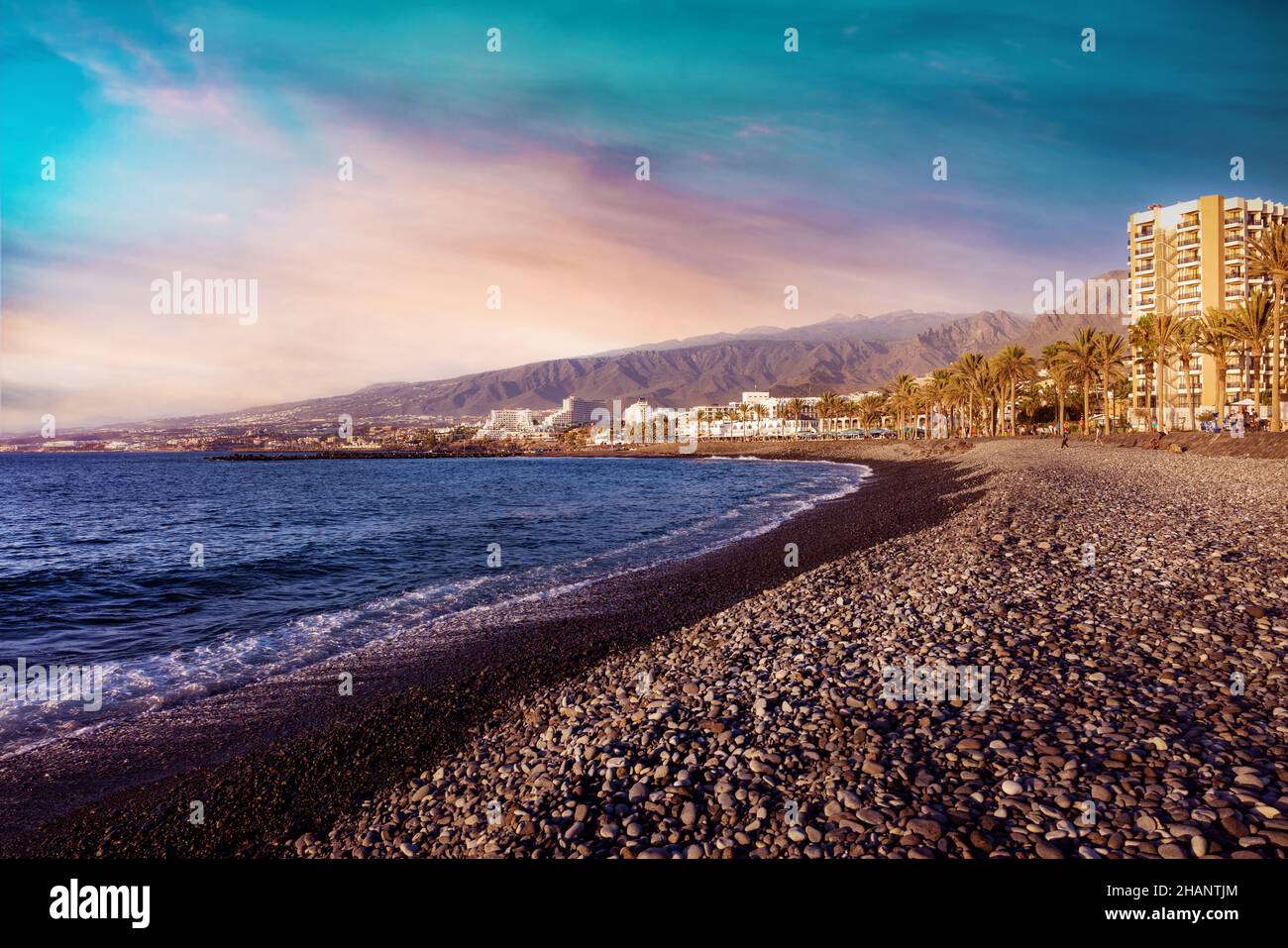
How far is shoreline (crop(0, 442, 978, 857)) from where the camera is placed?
27.1ft

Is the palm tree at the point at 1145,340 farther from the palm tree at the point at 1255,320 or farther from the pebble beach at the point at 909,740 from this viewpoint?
the pebble beach at the point at 909,740

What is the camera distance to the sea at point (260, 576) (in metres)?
14.8

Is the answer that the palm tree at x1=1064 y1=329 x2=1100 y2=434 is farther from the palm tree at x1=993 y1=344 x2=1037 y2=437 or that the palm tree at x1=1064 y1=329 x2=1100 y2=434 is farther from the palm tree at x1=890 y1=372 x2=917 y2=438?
the palm tree at x1=890 y1=372 x2=917 y2=438

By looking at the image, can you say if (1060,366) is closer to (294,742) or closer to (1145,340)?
(1145,340)

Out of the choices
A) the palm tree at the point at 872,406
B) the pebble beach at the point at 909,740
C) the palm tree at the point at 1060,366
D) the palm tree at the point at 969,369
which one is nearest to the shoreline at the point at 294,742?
the pebble beach at the point at 909,740

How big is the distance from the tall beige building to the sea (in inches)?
4290

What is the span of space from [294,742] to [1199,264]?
6641 inches

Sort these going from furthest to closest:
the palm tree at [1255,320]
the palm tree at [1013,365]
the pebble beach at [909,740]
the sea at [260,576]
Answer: the palm tree at [1013,365], the palm tree at [1255,320], the sea at [260,576], the pebble beach at [909,740]

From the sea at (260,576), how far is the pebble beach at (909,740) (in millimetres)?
8608

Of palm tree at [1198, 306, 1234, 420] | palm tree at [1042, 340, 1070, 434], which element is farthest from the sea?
palm tree at [1042, 340, 1070, 434]

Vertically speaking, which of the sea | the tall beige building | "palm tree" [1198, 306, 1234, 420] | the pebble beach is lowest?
the sea

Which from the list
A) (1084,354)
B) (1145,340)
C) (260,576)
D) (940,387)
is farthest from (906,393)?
(260,576)
